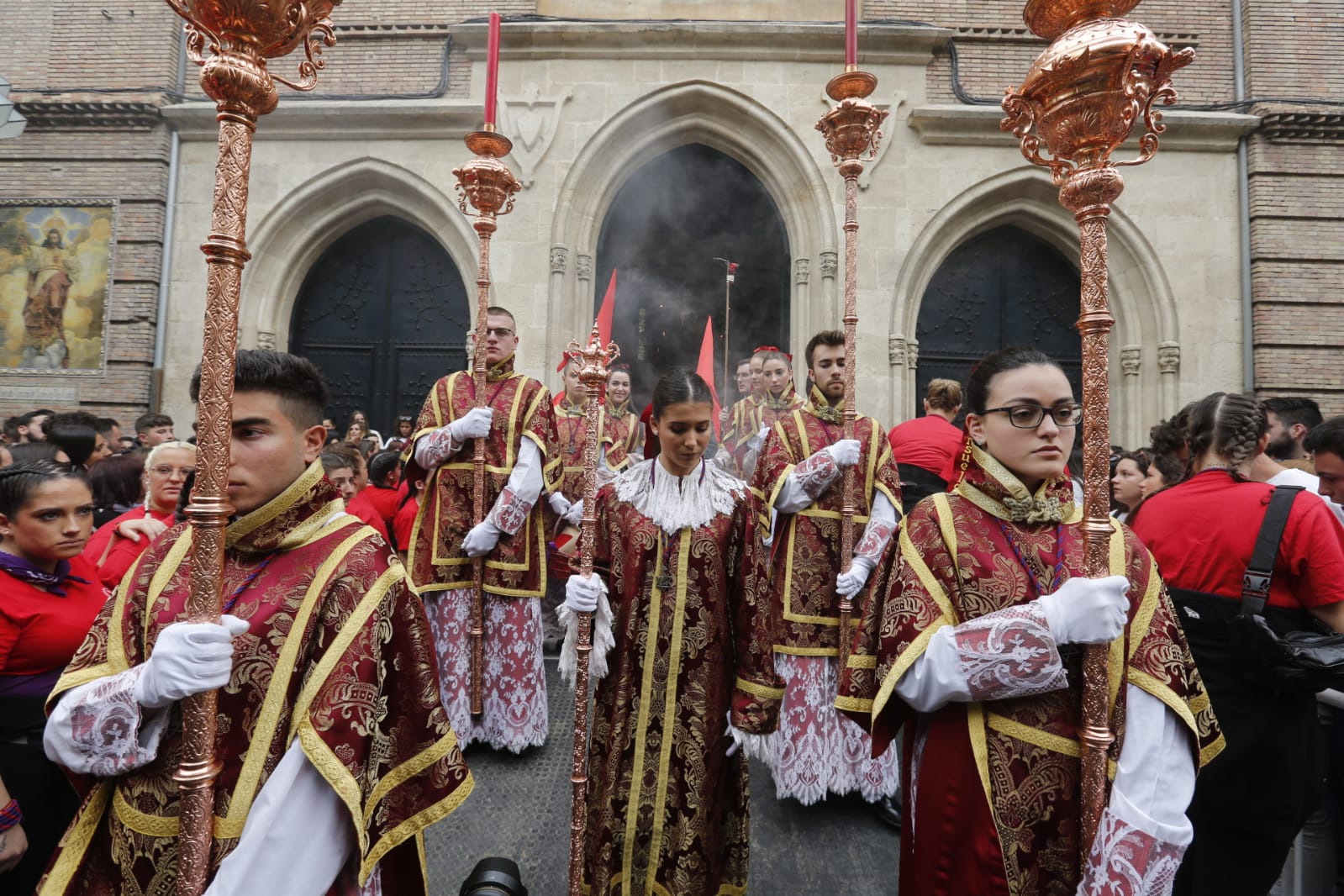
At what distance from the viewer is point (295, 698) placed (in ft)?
5.00

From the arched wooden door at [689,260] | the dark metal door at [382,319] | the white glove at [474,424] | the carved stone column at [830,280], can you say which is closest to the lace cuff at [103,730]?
the white glove at [474,424]

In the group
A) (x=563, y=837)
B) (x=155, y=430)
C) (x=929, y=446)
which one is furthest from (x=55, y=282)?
(x=929, y=446)

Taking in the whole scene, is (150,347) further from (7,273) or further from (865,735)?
(865,735)

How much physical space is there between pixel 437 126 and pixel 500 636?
7592 mm

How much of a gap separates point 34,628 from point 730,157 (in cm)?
929

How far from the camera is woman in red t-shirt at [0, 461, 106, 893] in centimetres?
218

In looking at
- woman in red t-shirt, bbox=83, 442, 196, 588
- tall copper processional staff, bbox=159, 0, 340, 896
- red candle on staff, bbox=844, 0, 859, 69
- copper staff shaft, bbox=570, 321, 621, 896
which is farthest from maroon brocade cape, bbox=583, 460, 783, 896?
red candle on staff, bbox=844, 0, 859, 69

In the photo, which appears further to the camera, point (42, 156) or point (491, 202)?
point (42, 156)

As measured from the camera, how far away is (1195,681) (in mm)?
1695

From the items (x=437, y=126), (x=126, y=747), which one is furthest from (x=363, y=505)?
(x=437, y=126)

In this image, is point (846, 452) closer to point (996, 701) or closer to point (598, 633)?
point (598, 633)

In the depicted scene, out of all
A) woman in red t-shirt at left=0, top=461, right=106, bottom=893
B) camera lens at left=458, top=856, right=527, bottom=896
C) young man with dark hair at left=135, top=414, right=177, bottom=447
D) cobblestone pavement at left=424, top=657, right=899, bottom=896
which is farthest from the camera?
young man with dark hair at left=135, top=414, right=177, bottom=447

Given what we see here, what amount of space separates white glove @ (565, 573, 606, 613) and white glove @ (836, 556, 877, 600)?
154 cm

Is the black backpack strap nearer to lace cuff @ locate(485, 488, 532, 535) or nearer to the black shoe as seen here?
the black shoe
